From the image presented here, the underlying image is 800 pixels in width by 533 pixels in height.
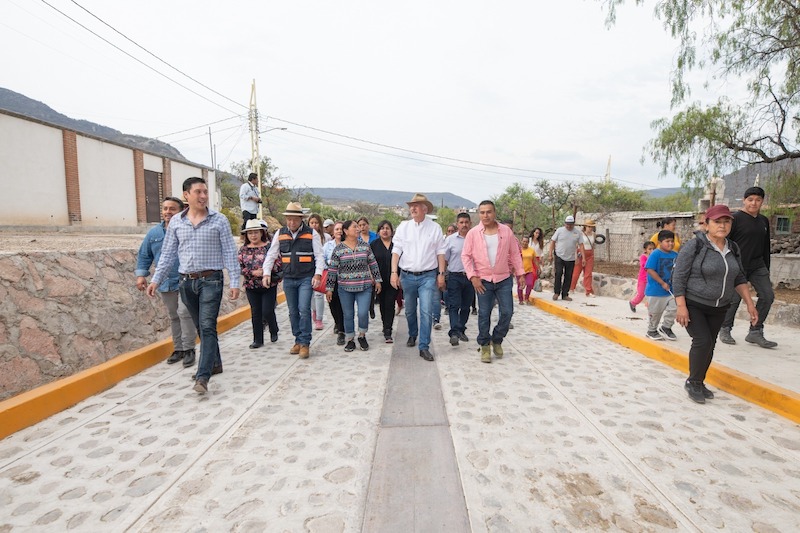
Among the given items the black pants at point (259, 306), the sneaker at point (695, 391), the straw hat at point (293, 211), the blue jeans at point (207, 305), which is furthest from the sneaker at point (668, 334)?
the blue jeans at point (207, 305)

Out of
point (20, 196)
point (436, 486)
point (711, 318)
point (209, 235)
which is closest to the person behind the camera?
point (436, 486)

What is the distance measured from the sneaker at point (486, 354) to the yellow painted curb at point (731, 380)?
2044mm

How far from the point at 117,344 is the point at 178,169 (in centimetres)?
2235

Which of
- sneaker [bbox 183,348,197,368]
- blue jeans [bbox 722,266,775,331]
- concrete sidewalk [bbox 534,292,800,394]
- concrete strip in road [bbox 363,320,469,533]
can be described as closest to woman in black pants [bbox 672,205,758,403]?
concrete sidewalk [bbox 534,292,800,394]

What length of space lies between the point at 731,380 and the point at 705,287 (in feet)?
3.57

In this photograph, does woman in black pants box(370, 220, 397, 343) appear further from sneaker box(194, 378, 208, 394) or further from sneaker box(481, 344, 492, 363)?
sneaker box(194, 378, 208, 394)

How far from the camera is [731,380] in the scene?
3965 millimetres

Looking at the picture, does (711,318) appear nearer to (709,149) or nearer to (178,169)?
(709,149)

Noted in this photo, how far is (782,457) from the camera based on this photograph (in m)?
2.78

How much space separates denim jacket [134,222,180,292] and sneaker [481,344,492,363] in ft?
12.0

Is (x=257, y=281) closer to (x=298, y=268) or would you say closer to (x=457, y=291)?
(x=298, y=268)

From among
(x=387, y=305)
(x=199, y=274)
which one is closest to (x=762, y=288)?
(x=387, y=305)

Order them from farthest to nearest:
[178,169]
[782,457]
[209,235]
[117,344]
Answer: [178,169] → [117,344] → [209,235] → [782,457]

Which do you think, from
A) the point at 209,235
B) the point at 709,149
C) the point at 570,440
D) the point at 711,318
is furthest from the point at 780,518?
the point at 709,149
